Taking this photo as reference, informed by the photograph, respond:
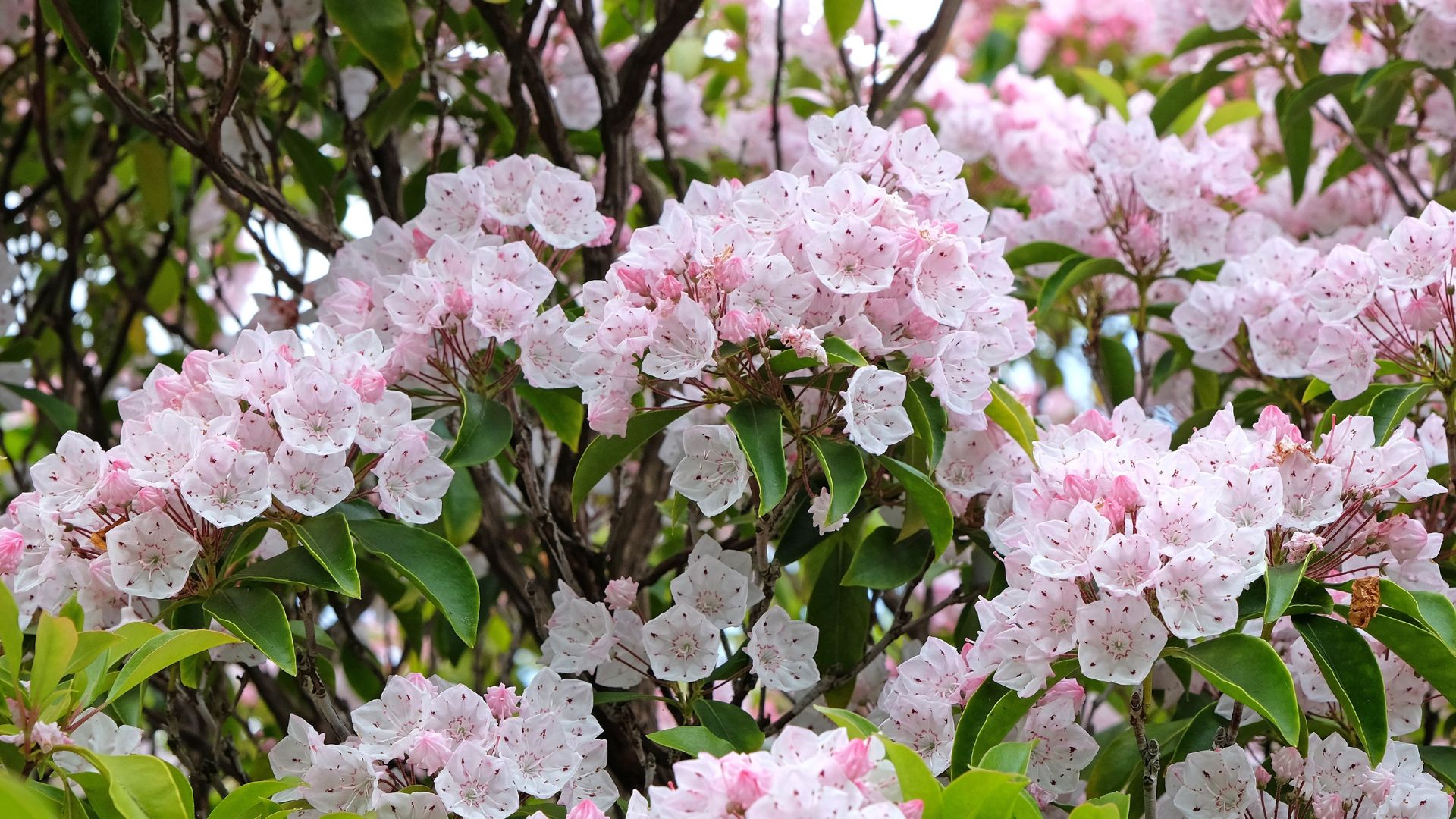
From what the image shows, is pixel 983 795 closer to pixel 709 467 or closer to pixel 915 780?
pixel 915 780

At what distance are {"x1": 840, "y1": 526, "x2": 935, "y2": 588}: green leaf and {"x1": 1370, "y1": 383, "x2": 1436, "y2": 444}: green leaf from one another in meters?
0.58

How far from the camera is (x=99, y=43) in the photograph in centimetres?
192

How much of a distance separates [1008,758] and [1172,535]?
0.93 ft

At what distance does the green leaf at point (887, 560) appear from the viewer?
1781 mm

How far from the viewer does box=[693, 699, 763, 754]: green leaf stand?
1.68m

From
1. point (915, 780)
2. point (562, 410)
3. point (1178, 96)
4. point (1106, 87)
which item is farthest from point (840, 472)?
point (1106, 87)

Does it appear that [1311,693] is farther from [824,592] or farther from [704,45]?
[704,45]

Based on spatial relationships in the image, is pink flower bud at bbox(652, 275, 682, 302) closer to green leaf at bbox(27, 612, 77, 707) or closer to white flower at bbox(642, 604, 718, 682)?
white flower at bbox(642, 604, 718, 682)

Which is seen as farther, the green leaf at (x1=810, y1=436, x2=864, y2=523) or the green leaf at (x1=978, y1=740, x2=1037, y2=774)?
the green leaf at (x1=810, y1=436, x2=864, y2=523)

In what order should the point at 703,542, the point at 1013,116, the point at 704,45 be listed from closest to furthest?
the point at 703,542, the point at 1013,116, the point at 704,45

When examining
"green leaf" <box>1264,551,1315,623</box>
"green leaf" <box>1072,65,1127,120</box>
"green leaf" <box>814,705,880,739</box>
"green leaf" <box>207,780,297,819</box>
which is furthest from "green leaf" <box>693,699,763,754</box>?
"green leaf" <box>1072,65,1127,120</box>

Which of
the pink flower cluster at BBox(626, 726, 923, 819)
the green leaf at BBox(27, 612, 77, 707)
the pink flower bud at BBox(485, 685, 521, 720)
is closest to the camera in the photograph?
the pink flower cluster at BBox(626, 726, 923, 819)

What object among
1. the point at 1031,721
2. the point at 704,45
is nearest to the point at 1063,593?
the point at 1031,721

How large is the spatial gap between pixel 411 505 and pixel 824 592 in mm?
612
